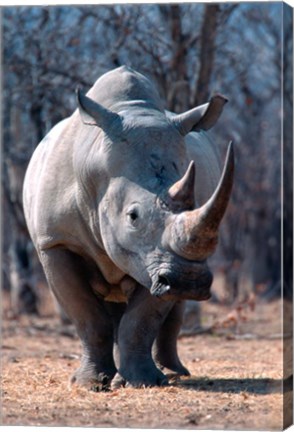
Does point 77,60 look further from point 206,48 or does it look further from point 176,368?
point 176,368

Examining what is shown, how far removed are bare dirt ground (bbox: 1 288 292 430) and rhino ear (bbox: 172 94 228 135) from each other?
1.67m

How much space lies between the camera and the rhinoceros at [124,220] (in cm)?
728

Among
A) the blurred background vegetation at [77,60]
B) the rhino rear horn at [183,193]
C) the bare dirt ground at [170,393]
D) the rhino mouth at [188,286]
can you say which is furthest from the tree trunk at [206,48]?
the rhino mouth at [188,286]

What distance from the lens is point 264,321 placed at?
1595 centimetres

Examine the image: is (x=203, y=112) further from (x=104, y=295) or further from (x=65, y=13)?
(x=65, y=13)

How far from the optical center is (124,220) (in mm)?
7758

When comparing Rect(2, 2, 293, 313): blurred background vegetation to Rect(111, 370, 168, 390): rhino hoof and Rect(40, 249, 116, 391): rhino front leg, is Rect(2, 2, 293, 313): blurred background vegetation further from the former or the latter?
Rect(111, 370, 168, 390): rhino hoof

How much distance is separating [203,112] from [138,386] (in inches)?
70.5

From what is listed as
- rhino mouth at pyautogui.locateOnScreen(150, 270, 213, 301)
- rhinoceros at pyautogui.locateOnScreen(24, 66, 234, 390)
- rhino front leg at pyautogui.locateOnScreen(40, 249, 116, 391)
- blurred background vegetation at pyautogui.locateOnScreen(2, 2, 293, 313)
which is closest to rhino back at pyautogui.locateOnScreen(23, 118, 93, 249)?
rhinoceros at pyautogui.locateOnScreen(24, 66, 234, 390)

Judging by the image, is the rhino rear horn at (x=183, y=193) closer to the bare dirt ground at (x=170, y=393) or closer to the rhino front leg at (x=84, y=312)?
the bare dirt ground at (x=170, y=393)

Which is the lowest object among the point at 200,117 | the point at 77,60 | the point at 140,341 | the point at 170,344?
the point at 170,344

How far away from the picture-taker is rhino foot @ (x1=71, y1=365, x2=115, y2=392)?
8578 millimetres

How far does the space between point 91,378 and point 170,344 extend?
958mm

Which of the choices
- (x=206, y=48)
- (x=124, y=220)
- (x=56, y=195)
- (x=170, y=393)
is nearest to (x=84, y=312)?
(x=56, y=195)
